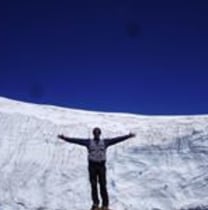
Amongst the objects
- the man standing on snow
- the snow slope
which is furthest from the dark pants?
the snow slope

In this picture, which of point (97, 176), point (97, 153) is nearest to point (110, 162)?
point (97, 176)

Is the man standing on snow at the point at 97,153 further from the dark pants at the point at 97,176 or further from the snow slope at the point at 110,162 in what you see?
the snow slope at the point at 110,162

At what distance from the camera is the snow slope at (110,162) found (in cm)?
1514

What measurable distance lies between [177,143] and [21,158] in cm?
500

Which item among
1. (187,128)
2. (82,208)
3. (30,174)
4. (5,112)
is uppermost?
(5,112)

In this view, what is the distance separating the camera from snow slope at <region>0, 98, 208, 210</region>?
1514 centimetres

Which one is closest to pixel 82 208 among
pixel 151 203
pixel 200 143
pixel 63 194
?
pixel 63 194

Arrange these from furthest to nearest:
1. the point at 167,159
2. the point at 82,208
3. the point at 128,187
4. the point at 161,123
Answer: the point at 161,123, the point at 167,159, the point at 128,187, the point at 82,208

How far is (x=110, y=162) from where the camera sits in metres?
16.6

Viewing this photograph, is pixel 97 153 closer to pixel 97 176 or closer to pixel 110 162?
pixel 97 176

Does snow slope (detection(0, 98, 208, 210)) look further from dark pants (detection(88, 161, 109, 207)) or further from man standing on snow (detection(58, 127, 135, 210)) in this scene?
man standing on snow (detection(58, 127, 135, 210))

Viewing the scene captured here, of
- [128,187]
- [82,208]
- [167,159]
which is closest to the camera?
[82,208]

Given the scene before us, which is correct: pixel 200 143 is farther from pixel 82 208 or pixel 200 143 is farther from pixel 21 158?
pixel 21 158

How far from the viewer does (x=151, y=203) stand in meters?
15.0
